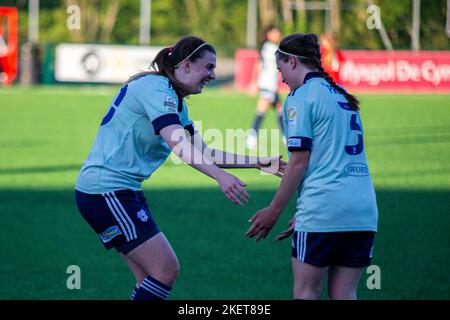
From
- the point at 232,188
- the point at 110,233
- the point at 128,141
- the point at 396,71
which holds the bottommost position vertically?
the point at 110,233

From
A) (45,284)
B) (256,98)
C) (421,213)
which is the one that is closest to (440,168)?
(421,213)

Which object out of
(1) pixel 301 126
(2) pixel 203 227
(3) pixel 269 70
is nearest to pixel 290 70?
(1) pixel 301 126

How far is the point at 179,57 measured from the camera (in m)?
4.98

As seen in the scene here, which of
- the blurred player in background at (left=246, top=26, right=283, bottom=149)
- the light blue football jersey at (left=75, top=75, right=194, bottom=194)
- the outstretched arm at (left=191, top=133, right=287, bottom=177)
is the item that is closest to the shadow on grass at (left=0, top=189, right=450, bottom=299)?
the outstretched arm at (left=191, top=133, right=287, bottom=177)

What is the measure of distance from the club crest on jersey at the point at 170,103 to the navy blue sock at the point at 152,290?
3.26 ft

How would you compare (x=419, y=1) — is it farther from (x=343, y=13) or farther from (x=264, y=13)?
(x=264, y=13)

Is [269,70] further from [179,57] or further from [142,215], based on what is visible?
[142,215]

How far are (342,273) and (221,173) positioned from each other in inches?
33.4

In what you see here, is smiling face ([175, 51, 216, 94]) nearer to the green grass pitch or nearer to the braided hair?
the braided hair

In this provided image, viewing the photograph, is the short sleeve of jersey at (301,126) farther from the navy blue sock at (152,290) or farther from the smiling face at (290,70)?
the navy blue sock at (152,290)

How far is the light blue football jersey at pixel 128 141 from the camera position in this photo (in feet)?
15.9

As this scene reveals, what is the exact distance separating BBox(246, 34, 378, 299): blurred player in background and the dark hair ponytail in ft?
1.98

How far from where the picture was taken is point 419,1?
3781 cm

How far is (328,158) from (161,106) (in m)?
0.97
